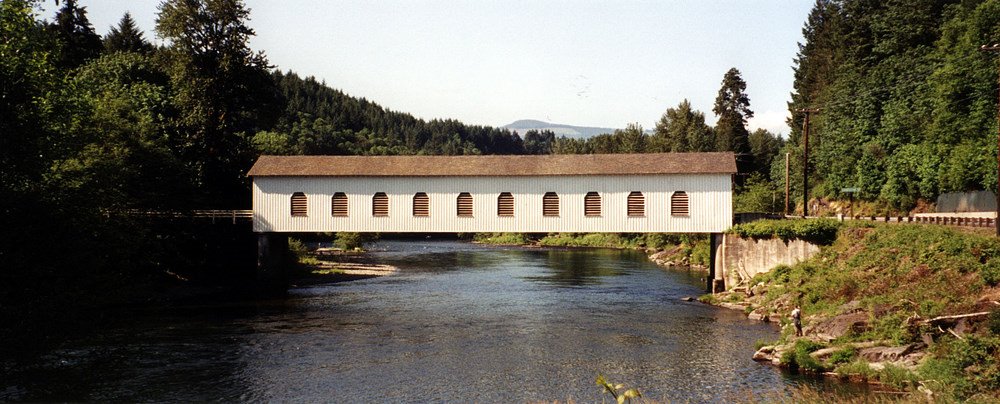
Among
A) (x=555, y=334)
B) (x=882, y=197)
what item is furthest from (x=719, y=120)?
(x=555, y=334)

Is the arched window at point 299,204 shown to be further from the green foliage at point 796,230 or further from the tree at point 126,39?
the tree at point 126,39

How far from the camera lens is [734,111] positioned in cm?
7738

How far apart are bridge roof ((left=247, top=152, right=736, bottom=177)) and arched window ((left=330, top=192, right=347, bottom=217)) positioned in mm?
992

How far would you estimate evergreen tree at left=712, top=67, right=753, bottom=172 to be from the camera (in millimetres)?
76062

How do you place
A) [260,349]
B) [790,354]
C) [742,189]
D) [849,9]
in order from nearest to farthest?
[790,354] → [260,349] → [849,9] → [742,189]

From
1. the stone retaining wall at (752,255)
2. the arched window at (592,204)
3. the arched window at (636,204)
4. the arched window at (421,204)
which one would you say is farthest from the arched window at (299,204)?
the stone retaining wall at (752,255)

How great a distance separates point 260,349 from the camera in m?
24.1

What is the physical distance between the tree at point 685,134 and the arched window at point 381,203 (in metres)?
41.8

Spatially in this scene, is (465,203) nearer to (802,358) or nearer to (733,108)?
(802,358)

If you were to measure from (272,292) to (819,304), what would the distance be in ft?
76.5

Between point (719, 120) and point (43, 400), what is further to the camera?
point (719, 120)

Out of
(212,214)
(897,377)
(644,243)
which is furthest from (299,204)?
(644,243)

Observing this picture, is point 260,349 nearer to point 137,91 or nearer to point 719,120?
point 137,91

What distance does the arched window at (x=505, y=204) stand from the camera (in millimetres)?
36094
